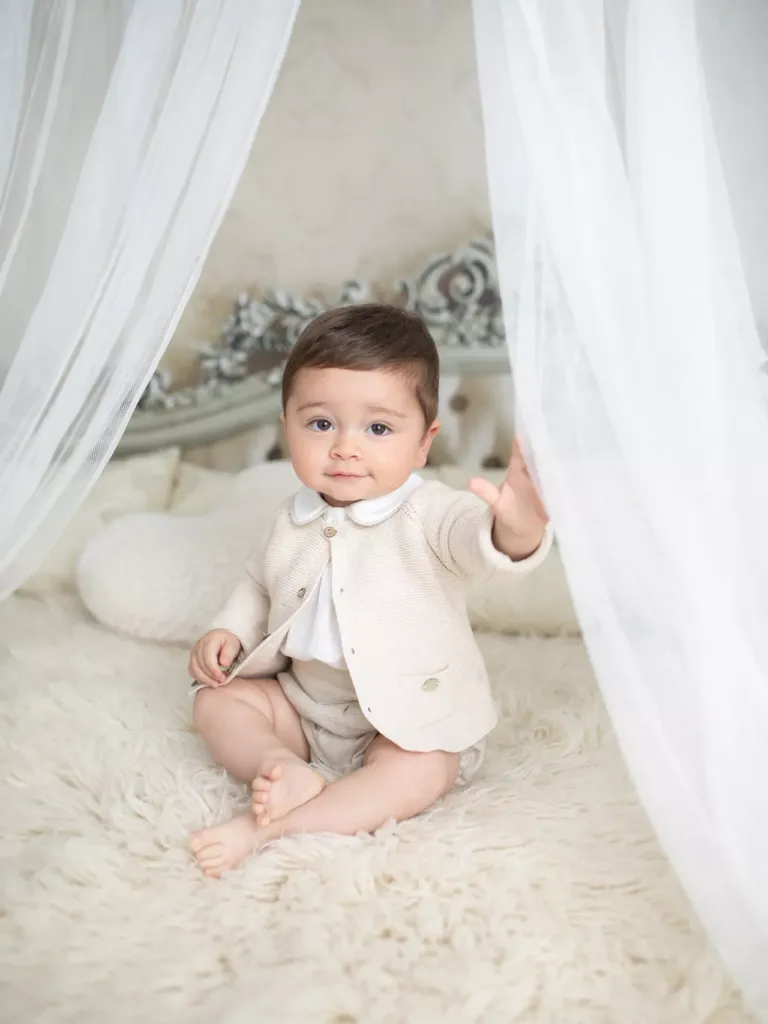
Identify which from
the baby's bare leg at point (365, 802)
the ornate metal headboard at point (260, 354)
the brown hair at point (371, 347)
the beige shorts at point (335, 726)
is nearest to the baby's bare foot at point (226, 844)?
the baby's bare leg at point (365, 802)

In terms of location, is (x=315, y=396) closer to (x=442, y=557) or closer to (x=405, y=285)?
(x=442, y=557)

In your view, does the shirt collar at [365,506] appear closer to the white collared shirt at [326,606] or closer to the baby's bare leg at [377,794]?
the white collared shirt at [326,606]

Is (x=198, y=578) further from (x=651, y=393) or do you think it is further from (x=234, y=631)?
(x=651, y=393)

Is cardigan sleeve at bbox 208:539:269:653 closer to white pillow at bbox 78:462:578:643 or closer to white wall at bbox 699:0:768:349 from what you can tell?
white pillow at bbox 78:462:578:643

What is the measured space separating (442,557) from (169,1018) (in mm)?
603

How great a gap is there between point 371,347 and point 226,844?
2.03 ft

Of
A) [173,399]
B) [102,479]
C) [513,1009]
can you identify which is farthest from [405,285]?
[513,1009]

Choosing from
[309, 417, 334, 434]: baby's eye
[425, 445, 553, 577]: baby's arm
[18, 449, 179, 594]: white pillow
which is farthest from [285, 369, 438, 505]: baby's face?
[18, 449, 179, 594]: white pillow

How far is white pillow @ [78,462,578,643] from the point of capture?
5.44ft

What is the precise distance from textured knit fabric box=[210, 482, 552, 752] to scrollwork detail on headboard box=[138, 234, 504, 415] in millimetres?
852

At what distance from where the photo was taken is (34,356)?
1033 mm

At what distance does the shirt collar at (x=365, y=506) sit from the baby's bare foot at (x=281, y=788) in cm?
32

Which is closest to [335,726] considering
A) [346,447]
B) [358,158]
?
[346,447]

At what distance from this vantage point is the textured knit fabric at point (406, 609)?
1154 mm
